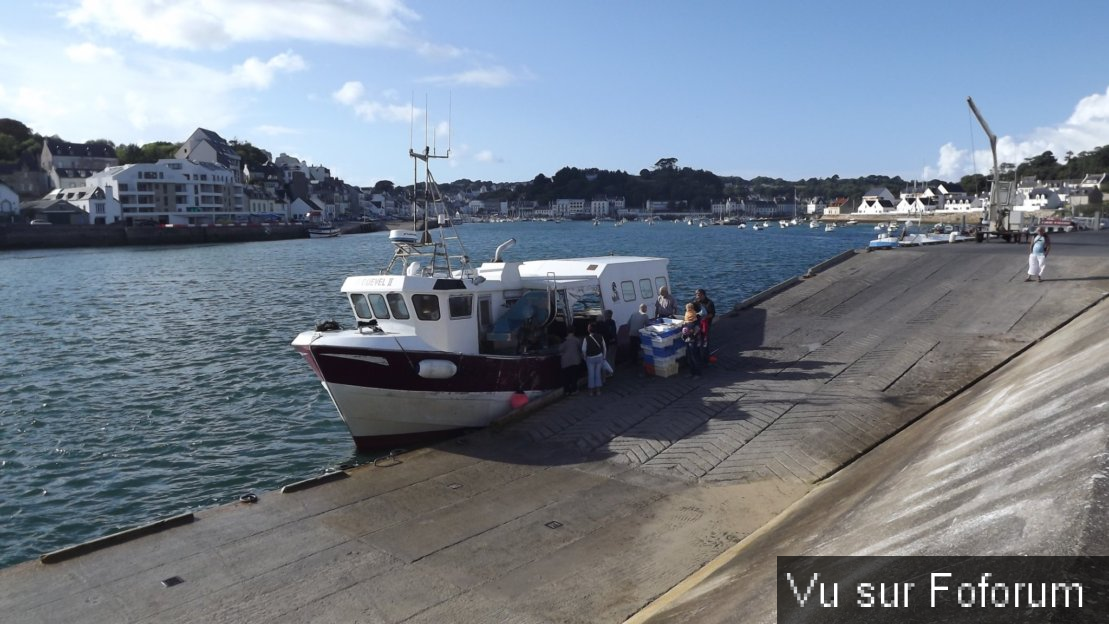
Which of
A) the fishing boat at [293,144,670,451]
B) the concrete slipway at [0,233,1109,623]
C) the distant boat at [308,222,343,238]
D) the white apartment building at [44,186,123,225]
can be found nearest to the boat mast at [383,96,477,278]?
the fishing boat at [293,144,670,451]

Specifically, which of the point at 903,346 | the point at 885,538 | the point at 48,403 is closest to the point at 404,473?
the point at 885,538

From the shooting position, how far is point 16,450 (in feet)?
50.8

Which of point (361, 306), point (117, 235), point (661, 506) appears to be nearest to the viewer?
point (661, 506)

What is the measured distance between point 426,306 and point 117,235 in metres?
96.0

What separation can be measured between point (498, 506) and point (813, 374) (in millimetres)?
7929

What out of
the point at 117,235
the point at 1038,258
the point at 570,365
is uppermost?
the point at 117,235

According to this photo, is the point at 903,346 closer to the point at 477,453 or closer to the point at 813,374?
the point at 813,374

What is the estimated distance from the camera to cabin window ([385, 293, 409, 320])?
44.9ft

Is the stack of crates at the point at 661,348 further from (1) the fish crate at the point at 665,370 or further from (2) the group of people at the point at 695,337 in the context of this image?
(2) the group of people at the point at 695,337

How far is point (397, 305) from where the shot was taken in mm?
13758

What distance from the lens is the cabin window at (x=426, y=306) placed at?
13.6 meters

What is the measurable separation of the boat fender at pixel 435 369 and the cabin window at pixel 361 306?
2014mm

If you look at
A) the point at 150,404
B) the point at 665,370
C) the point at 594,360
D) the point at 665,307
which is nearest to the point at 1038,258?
the point at 665,307

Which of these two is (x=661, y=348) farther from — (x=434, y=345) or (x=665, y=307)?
(x=434, y=345)
